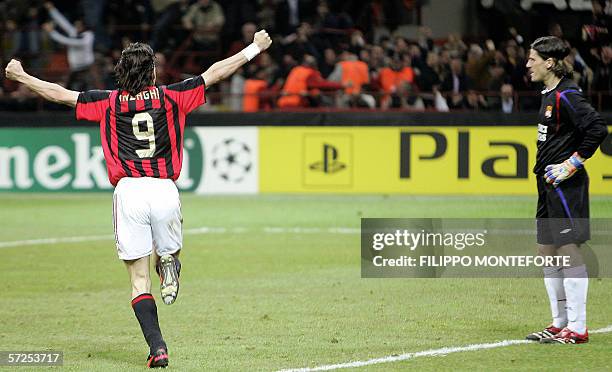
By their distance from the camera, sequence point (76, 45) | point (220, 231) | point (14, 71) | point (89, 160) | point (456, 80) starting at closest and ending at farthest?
1. point (14, 71)
2. point (220, 231)
3. point (89, 160)
4. point (456, 80)
5. point (76, 45)

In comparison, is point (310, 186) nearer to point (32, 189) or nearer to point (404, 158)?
point (404, 158)

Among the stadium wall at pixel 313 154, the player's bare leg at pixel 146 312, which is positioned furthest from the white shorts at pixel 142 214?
the stadium wall at pixel 313 154

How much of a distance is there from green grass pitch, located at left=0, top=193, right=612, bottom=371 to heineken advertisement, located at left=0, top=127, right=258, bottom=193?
3.69 meters

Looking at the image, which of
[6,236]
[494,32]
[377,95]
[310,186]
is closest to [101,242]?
[6,236]

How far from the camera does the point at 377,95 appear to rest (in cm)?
2106

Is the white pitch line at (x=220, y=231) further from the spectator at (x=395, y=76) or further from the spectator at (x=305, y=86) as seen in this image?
the spectator at (x=395, y=76)

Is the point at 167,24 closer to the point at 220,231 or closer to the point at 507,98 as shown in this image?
the point at 507,98

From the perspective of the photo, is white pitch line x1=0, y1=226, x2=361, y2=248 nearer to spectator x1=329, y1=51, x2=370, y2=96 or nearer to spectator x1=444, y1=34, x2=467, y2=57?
spectator x1=329, y1=51, x2=370, y2=96

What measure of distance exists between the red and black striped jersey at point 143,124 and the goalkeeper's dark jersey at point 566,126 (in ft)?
8.05

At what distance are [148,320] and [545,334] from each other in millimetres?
2839

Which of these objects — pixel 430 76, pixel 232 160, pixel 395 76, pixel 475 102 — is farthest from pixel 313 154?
pixel 475 102

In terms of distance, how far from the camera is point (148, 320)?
7.26 metres

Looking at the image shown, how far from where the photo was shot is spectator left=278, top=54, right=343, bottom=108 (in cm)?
2133

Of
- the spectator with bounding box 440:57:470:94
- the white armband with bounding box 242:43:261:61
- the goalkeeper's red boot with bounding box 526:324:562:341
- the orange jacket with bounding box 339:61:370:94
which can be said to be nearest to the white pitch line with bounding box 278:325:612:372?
the goalkeeper's red boot with bounding box 526:324:562:341
